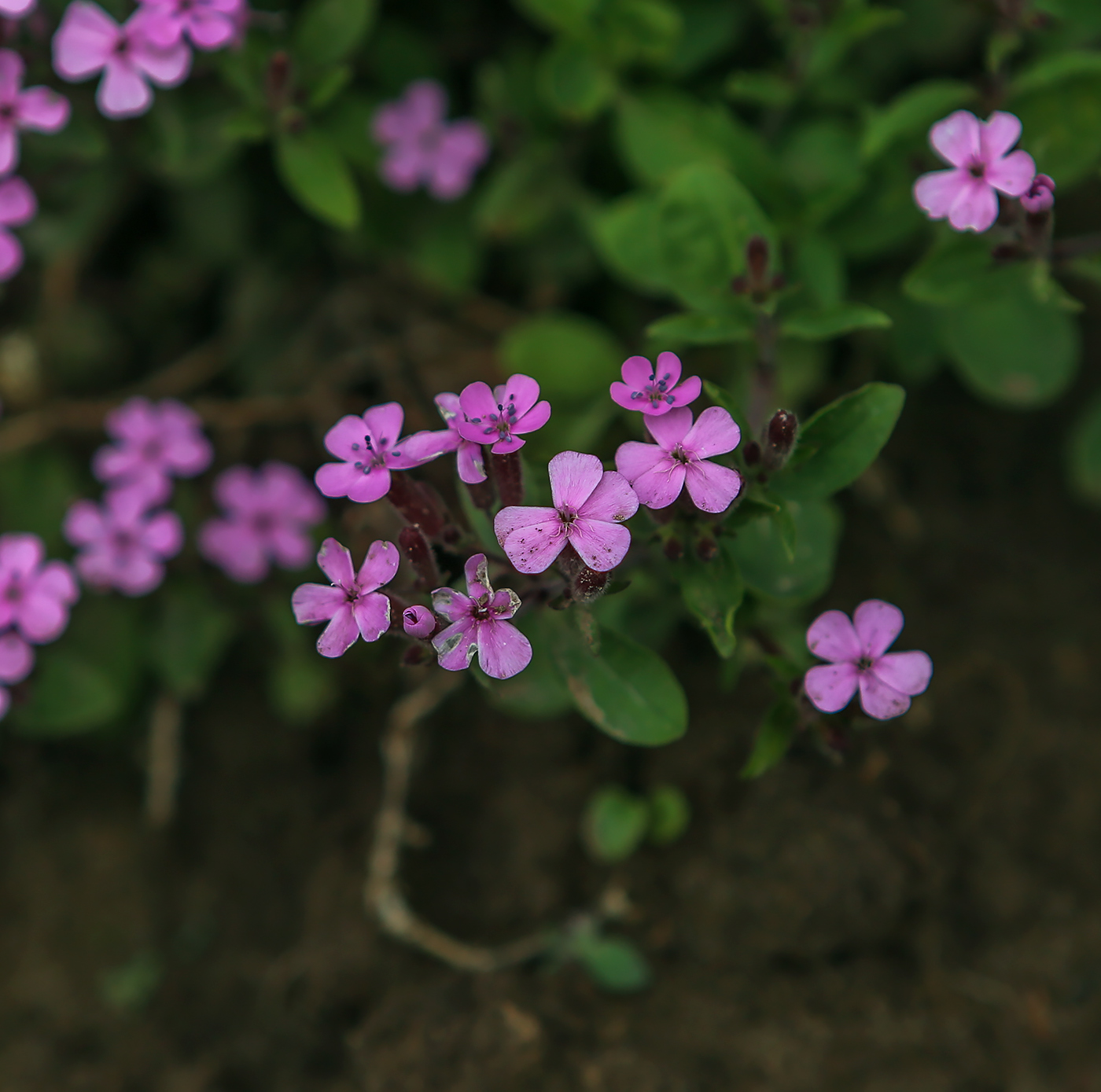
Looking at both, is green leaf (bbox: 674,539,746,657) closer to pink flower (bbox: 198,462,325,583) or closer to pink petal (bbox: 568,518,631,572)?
pink petal (bbox: 568,518,631,572)

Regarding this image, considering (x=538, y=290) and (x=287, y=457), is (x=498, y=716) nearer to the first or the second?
(x=287, y=457)

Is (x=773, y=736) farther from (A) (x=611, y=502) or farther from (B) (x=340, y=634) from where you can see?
(B) (x=340, y=634)

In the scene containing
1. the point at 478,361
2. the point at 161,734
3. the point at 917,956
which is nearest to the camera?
the point at 917,956

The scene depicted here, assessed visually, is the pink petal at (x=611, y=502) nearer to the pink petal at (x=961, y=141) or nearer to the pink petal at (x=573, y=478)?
the pink petal at (x=573, y=478)

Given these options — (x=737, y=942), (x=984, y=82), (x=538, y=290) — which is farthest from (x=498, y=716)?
(x=984, y=82)

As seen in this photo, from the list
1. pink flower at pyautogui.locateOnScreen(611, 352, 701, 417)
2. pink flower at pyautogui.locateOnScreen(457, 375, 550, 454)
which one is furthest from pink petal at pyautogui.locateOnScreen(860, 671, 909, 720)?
pink flower at pyautogui.locateOnScreen(457, 375, 550, 454)

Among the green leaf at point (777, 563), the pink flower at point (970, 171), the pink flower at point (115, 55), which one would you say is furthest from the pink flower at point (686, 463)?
the pink flower at point (115, 55)

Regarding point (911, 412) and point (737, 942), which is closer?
point (737, 942)
